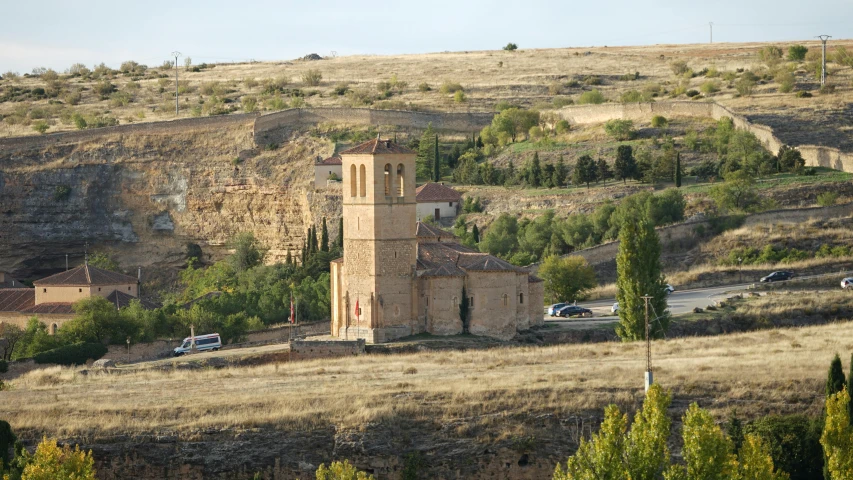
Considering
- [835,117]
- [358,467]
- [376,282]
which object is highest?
[835,117]

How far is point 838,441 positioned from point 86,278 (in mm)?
31893

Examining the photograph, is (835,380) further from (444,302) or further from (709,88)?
(709,88)

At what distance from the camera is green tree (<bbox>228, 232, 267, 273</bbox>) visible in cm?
6128

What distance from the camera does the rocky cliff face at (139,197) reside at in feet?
222

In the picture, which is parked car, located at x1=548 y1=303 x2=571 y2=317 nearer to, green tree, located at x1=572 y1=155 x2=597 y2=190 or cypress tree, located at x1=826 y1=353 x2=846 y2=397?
green tree, located at x1=572 y1=155 x2=597 y2=190

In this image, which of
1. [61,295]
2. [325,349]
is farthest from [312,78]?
[325,349]

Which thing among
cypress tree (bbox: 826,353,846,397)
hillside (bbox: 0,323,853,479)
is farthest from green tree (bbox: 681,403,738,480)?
hillside (bbox: 0,323,853,479)

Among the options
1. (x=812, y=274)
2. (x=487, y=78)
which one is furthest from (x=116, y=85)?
(x=812, y=274)

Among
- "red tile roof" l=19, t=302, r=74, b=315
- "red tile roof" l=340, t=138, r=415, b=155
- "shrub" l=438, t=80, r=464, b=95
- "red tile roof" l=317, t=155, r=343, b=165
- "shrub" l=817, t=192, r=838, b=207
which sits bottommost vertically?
"red tile roof" l=19, t=302, r=74, b=315

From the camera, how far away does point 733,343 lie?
3888 cm

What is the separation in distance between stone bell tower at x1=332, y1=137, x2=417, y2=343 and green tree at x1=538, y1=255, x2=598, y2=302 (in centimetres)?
847

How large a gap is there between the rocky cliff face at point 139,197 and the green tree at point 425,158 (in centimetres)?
445

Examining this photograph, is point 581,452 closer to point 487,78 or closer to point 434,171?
point 434,171

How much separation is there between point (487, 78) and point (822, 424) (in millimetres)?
65768
